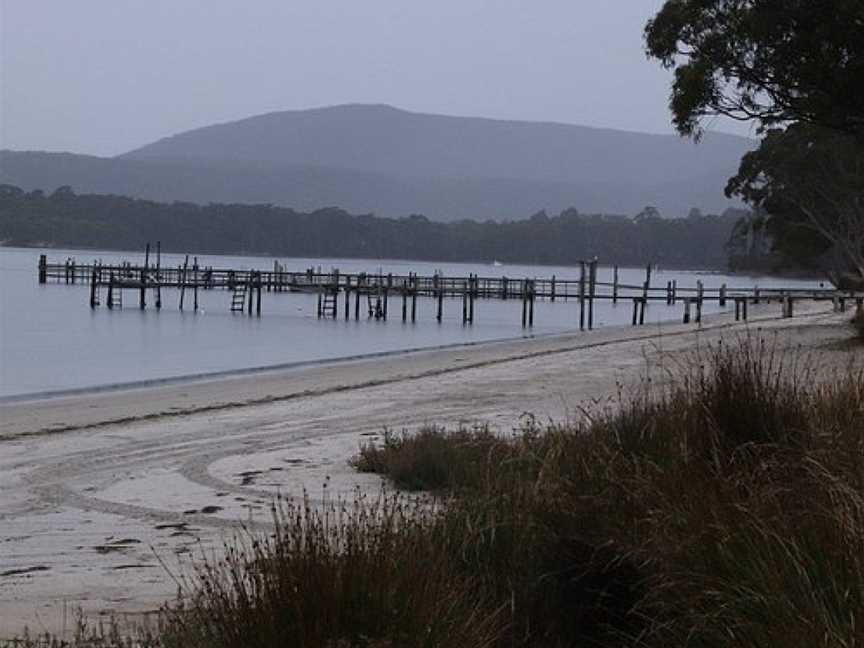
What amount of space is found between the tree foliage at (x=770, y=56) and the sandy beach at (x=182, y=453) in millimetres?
4095

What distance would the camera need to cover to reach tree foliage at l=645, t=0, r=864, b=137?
2089 centimetres

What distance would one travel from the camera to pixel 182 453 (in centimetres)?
1369

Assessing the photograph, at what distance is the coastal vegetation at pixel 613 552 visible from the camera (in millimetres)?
4422

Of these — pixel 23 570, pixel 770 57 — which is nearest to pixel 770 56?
pixel 770 57

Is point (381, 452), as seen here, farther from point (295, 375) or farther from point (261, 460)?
point (295, 375)

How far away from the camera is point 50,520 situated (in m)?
9.52

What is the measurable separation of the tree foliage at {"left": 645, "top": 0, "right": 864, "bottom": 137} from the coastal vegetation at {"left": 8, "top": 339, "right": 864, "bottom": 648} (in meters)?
14.4

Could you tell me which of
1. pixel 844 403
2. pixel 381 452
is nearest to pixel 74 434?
pixel 381 452

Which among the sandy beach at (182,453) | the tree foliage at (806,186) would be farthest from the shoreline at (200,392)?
the tree foliage at (806,186)

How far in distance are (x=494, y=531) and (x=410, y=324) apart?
61.8 metres

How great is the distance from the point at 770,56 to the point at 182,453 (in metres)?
13.1

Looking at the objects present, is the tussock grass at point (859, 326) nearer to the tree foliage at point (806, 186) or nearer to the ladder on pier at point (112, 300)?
the tree foliage at point (806, 186)

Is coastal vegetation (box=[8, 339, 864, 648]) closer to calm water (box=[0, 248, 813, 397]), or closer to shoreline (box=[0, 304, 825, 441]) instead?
shoreline (box=[0, 304, 825, 441])

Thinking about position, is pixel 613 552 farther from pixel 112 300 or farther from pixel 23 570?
pixel 112 300
